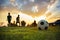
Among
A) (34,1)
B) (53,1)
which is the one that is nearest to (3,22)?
(34,1)

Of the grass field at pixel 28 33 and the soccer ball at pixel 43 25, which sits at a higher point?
the soccer ball at pixel 43 25

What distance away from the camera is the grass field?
9.03 feet

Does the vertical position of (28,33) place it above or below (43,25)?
below

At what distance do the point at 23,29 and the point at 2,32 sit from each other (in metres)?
0.30

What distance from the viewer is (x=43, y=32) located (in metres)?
2.79

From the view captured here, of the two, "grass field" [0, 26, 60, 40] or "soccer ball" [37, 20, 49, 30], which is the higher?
"soccer ball" [37, 20, 49, 30]

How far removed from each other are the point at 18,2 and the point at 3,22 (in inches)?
14.3

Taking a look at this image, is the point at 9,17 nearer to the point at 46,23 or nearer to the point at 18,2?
the point at 18,2

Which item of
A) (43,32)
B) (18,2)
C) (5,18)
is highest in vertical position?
(18,2)

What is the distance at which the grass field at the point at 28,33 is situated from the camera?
275 centimetres

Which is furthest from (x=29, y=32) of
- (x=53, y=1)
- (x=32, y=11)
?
(x=53, y=1)

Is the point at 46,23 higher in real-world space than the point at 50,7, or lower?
lower

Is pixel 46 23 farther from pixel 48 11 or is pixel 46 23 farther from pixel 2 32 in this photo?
pixel 2 32

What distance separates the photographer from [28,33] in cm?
280
